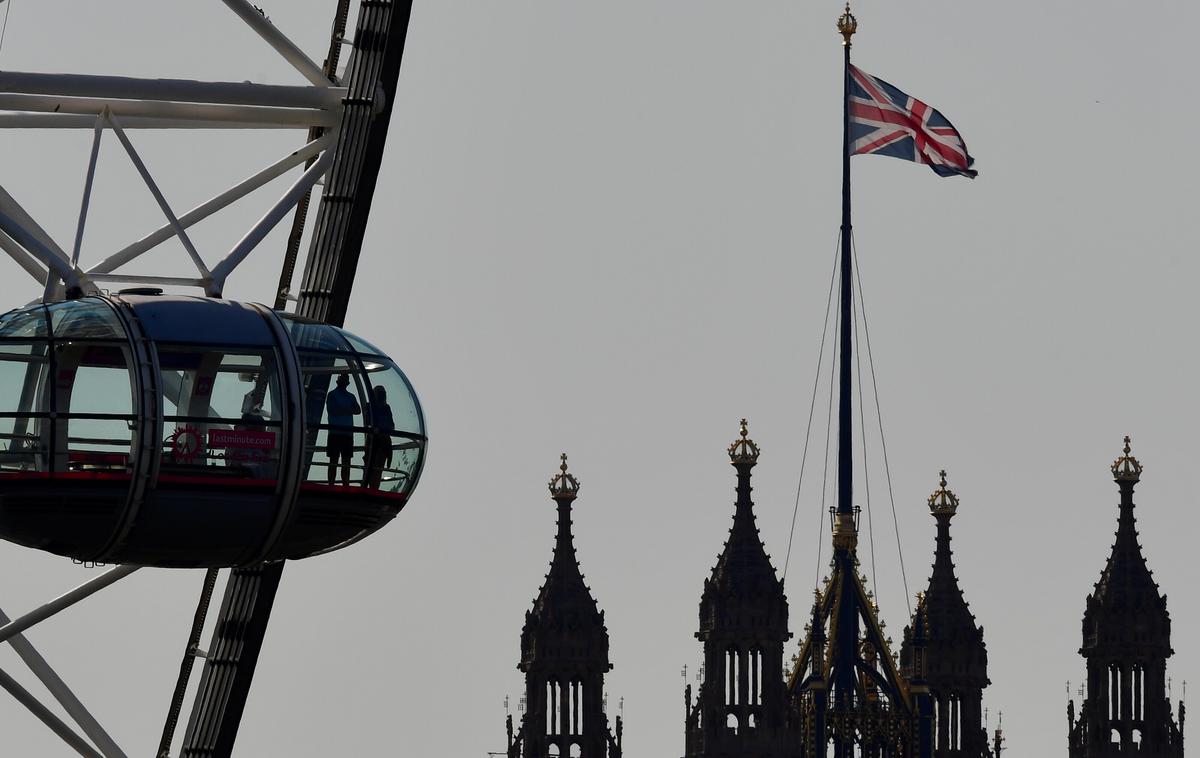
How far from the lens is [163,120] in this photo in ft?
124

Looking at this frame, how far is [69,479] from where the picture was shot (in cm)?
3244

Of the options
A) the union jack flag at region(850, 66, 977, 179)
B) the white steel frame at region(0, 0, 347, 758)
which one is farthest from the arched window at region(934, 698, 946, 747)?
the white steel frame at region(0, 0, 347, 758)

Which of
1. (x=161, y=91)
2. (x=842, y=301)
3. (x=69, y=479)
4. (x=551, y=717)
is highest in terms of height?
(x=842, y=301)

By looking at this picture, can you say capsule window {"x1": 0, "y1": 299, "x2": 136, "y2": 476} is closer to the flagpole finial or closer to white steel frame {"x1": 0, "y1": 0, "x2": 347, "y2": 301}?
Answer: white steel frame {"x1": 0, "y1": 0, "x2": 347, "y2": 301}

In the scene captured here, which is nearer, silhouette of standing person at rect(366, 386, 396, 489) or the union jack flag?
silhouette of standing person at rect(366, 386, 396, 489)

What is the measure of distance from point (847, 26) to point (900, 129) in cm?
1585

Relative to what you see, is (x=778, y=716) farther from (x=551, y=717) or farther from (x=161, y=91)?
(x=161, y=91)

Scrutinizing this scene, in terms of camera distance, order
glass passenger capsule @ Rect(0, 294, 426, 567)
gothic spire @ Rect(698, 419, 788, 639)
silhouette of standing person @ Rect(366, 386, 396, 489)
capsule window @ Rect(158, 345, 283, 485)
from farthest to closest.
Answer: gothic spire @ Rect(698, 419, 788, 639) → silhouette of standing person @ Rect(366, 386, 396, 489) → capsule window @ Rect(158, 345, 283, 485) → glass passenger capsule @ Rect(0, 294, 426, 567)

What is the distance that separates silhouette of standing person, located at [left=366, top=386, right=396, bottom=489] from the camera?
33.4 m

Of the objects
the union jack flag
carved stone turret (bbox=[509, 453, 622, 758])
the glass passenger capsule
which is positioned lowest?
the glass passenger capsule

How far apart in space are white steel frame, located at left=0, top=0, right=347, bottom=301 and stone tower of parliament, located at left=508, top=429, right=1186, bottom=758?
63084 mm

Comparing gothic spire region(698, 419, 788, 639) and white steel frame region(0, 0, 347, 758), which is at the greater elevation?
gothic spire region(698, 419, 788, 639)

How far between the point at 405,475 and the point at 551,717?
69.2 metres

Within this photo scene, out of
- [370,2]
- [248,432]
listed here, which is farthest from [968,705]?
[248,432]
